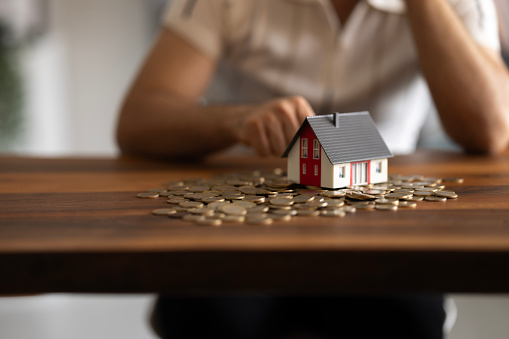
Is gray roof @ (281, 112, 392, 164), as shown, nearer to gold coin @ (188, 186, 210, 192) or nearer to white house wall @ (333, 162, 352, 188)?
white house wall @ (333, 162, 352, 188)

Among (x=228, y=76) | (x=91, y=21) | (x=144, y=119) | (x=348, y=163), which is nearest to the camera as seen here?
(x=348, y=163)

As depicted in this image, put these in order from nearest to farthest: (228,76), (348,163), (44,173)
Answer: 1. (348,163)
2. (44,173)
3. (228,76)

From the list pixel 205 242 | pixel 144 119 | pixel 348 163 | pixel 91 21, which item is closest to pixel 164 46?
pixel 144 119

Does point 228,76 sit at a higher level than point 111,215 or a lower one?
higher

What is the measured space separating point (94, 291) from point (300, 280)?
20cm

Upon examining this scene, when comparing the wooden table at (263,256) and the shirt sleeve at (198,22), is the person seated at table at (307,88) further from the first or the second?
the wooden table at (263,256)

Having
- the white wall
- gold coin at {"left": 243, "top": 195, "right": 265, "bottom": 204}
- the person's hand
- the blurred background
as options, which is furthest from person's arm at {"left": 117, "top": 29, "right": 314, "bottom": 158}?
the white wall

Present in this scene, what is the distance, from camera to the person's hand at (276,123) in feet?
2.98

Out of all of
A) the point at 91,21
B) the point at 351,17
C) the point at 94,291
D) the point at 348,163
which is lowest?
the point at 94,291

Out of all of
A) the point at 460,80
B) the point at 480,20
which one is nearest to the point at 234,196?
the point at 460,80

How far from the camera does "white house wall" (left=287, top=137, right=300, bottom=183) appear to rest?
0.77m

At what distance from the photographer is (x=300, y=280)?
1.54 feet

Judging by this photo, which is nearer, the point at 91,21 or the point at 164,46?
the point at 164,46

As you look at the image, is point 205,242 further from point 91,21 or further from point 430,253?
point 91,21
